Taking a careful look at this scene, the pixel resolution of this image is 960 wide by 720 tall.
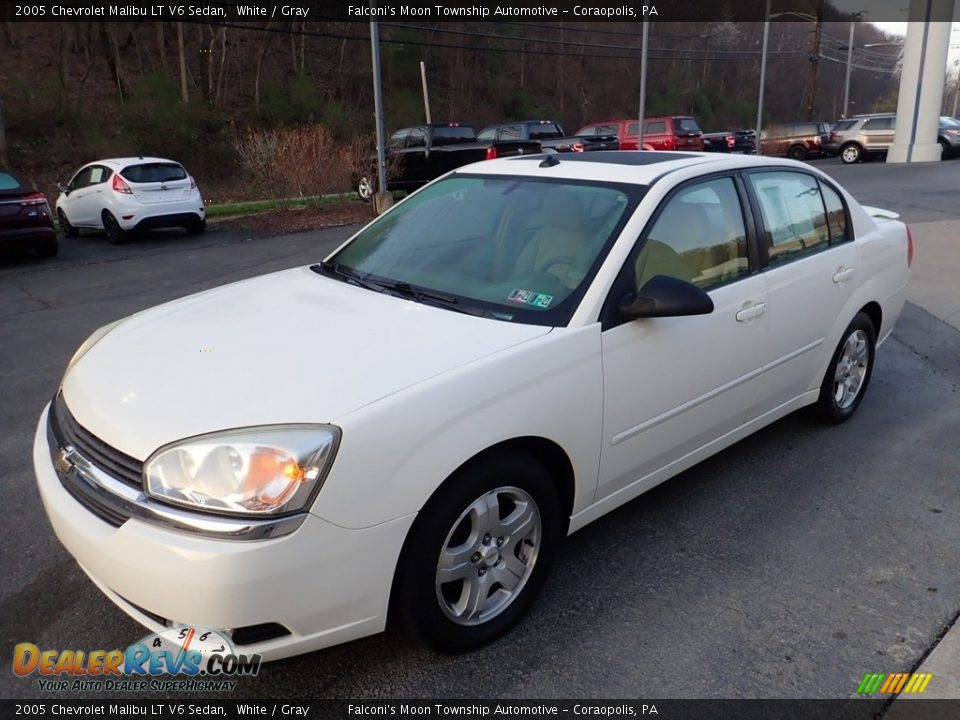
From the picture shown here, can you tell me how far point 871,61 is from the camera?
3644 inches

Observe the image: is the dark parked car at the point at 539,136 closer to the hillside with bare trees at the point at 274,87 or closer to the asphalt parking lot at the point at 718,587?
the hillside with bare trees at the point at 274,87

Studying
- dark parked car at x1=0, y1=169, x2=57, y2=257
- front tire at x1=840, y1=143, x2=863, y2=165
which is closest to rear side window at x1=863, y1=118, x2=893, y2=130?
front tire at x1=840, y1=143, x2=863, y2=165

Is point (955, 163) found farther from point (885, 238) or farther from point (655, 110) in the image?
point (655, 110)

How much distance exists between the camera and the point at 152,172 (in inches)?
534

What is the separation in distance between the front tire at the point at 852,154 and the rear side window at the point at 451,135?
712 inches

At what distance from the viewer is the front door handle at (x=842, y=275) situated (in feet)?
14.1

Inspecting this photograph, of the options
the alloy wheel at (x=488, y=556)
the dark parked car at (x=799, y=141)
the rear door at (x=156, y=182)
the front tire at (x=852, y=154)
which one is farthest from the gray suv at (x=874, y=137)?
the alloy wheel at (x=488, y=556)

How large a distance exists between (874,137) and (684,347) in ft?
105

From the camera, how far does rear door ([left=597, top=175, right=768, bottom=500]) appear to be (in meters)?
3.02

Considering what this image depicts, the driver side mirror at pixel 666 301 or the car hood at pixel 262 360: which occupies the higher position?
the driver side mirror at pixel 666 301

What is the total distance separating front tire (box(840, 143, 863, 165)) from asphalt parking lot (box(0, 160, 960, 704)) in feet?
95.3

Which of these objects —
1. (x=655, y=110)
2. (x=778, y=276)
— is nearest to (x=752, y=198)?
(x=778, y=276)

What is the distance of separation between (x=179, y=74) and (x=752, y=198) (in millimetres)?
37131

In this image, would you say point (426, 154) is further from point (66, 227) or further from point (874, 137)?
point (874, 137)
